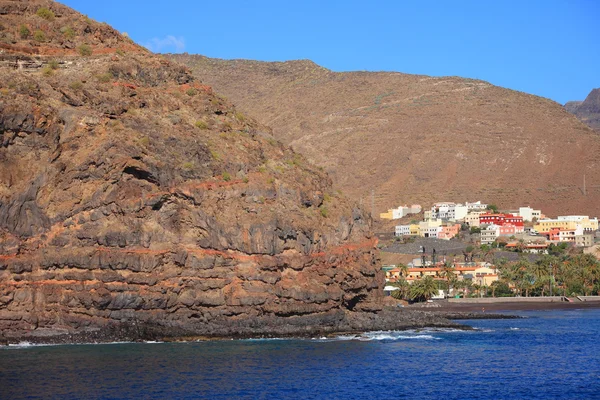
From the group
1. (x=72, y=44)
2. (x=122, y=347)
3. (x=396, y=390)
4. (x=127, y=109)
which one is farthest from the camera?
(x=72, y=44)

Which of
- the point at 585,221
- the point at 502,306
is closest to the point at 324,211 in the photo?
the point at 502,306

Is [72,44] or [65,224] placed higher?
[72,44]

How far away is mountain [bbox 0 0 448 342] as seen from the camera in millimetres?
63281

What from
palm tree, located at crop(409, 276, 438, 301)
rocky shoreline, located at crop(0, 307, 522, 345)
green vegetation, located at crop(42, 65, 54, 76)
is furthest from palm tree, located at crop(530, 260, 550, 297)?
green vegetation, located at crop(42, 65, 54, 76)

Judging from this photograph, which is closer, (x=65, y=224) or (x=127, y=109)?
(x=65, y=224)

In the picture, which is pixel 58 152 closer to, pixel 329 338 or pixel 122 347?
pixel 122 347

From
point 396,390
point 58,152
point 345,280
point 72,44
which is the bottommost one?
point 396,390

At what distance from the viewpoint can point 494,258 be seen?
162 meters

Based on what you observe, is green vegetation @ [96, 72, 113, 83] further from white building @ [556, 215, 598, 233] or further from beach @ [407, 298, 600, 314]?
white building @ [556, 215, 598, 233]

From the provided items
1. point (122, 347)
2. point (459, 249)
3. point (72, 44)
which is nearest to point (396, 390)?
point (122, 347)

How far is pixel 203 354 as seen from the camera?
58.3 m

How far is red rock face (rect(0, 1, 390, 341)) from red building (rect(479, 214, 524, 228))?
122311 mm

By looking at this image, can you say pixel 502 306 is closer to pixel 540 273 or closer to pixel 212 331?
pixel 540 273

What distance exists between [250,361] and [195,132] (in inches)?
834
